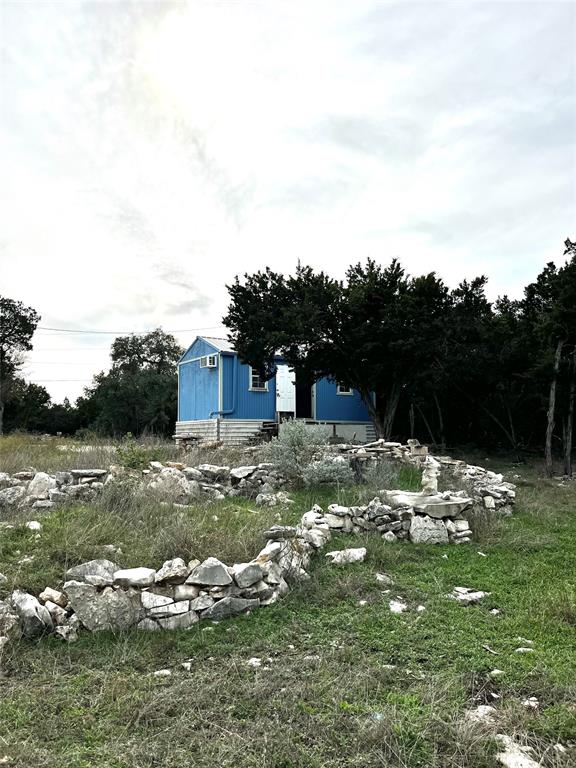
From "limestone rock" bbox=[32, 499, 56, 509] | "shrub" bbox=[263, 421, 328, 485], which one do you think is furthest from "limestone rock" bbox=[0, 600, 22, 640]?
"shrub" bbox=[263, 421, 328, 485]

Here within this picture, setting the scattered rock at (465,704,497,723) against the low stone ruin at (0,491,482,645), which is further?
the low stone ruin at (0,491,482,645)

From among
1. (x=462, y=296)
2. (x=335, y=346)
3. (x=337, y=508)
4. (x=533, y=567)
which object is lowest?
(x=533, y=567)

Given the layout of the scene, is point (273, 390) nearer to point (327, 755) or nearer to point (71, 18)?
point (71, 18)

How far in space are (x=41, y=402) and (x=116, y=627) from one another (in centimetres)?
3413

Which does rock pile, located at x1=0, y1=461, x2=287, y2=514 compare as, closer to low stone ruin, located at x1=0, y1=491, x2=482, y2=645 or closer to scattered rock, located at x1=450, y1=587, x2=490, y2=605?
low stone ruin, located at x1=0, y1=491, x2=482, y2=645

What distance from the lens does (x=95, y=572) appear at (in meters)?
3.53

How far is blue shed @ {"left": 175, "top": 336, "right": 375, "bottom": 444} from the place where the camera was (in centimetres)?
1741

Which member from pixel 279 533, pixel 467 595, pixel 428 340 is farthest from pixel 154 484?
pixel 428 340

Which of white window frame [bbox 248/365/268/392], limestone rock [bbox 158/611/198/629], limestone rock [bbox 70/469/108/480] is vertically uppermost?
white window frame [bbox 248/365/268/392]

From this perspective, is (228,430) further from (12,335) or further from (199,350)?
(12,335)

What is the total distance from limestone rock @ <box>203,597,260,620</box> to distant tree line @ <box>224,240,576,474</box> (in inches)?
425

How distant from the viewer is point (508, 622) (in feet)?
10.9

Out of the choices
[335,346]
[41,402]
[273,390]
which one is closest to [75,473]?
[335,346]

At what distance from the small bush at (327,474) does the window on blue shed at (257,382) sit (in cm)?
1010
